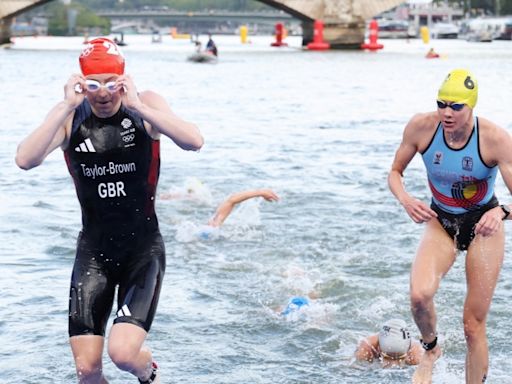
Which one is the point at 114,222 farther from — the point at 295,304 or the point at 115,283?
the point at 295,304

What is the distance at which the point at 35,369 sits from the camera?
9172mm

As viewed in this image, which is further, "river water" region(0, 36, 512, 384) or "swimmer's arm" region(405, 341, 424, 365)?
"river water" region(0, 36, 512, 384)

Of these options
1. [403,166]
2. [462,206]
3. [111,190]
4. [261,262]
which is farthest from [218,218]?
[111,190]

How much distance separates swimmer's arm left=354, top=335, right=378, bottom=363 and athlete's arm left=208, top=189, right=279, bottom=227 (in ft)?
9.39

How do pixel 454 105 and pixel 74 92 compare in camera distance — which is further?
pixel 454 105

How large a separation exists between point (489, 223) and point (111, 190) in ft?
8.04

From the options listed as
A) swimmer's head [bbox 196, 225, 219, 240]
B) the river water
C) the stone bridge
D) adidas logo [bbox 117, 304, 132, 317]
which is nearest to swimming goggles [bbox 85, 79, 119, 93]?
adidas logo [bbox 117, 304, 132, 317]

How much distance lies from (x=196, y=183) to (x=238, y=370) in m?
9.15

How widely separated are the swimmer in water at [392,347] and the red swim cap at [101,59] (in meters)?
3.53

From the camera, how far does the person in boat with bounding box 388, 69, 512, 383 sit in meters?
7.54

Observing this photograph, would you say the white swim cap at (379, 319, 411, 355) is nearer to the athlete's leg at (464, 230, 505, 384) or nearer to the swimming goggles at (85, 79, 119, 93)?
the athlete's leg at (464, 230, 505, 384)

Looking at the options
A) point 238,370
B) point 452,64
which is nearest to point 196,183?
point 238,370

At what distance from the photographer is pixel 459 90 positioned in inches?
293

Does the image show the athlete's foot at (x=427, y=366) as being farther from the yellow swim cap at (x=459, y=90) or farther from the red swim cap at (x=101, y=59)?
the red swim cap at (x=101, y=59)
